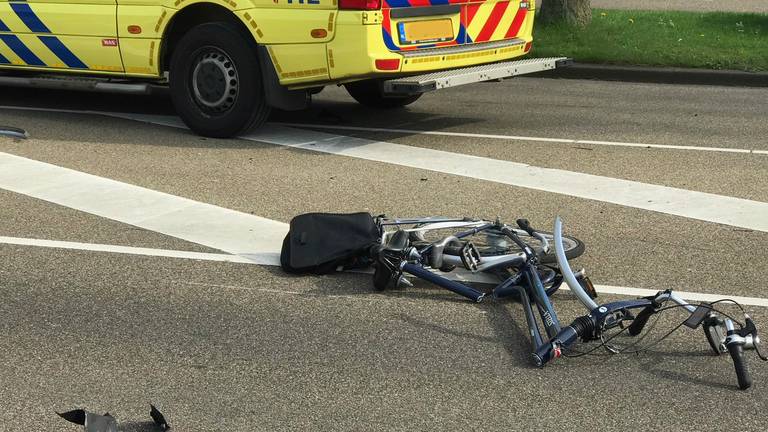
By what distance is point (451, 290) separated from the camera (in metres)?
Answer: 5.68

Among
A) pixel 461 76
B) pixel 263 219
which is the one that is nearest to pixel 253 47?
pixel 461 76

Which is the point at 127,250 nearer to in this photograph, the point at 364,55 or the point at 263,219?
the point at 263,219

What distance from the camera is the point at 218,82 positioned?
9.53 m

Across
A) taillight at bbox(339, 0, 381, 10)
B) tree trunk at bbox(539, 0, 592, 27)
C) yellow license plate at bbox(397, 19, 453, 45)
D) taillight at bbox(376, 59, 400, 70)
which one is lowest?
tree trunk at bbox(539, 0, 592, 27)

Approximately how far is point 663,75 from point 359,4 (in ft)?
16.7

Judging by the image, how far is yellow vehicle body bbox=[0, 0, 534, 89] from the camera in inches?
344

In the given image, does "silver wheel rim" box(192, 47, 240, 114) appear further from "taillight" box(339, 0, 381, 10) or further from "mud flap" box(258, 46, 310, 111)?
"taillight" box(339, 0, 381, 10)

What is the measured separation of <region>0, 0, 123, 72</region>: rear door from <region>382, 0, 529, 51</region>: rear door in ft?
7.75

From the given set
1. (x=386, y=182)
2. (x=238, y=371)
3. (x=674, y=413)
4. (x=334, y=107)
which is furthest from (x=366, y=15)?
(x=674, y=413)

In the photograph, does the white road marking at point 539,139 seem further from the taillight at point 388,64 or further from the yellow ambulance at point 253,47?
the taillight at point 388,64

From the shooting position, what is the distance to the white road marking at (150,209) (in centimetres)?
671

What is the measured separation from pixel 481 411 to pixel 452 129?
5.72 meters

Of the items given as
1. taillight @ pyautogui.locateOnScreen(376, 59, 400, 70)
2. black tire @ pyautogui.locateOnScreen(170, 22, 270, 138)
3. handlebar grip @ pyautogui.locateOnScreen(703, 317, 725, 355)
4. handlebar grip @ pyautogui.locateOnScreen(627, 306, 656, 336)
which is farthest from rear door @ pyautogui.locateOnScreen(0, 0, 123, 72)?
handlebar grip @ pyautogui.locateOnScreen(703, 317, 725, 355)

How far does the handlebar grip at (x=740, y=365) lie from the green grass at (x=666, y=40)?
27.7 ft
